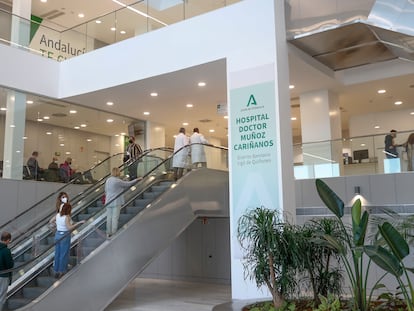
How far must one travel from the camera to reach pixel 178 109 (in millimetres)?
16297

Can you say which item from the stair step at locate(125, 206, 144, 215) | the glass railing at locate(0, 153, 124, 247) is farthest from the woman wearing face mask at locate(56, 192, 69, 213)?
the glass railing at locate(0, 153, 124, 247)

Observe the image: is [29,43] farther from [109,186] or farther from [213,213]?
[213,213]

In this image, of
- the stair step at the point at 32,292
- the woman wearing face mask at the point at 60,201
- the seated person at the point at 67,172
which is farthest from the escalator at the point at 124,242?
the seated person at the point at 67,172

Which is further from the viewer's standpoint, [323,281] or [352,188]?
[352,188]

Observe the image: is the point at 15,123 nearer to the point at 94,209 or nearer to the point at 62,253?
the point at 94,209

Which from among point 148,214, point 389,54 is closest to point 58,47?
point 148,214

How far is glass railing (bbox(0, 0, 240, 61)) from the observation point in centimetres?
1263

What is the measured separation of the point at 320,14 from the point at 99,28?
7403mm

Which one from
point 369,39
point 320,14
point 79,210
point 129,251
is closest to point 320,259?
point 129,251

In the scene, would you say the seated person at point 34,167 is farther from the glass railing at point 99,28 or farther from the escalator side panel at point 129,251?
the escalator side panel at point 129,251

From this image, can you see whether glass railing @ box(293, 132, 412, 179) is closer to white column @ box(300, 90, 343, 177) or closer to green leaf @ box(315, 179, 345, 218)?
white column @ box(300, 90, 343, 177)

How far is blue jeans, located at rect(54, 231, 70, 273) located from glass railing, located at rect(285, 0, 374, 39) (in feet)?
21.4

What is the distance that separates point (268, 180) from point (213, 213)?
112 inches

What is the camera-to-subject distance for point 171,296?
36.8 feet
